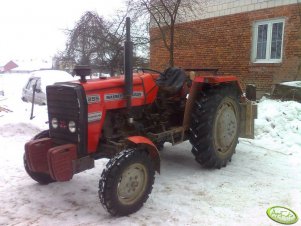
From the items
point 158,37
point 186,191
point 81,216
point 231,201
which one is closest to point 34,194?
point 81,216

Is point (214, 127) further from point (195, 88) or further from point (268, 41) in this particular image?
point (268, 41)

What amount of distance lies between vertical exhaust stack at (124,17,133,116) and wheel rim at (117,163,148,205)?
0.84 meters

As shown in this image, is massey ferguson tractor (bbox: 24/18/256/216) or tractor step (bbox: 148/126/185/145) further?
tractor step (bbox: 148/126/185/145)

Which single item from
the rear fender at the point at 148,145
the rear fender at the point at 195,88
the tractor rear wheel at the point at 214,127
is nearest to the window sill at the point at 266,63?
the tractor rear wheel at the point at 214,127

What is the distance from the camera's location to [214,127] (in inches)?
206

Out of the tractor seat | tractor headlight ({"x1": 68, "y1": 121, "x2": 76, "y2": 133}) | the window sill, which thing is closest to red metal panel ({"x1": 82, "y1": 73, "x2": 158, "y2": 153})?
tractor headlight ({"x1": 68, "y1": 121, "x2": 76, "y2": 133})

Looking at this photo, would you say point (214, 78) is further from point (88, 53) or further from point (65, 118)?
point (88, 53)

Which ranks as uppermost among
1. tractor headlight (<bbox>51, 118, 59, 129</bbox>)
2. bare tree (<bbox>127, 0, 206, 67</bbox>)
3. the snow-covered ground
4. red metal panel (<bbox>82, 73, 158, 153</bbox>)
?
bare tree (<bbox>127, 0, 206, 67</bbox>)

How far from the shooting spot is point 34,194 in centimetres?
447

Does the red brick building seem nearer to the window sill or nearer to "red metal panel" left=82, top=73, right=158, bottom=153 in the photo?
the window sill

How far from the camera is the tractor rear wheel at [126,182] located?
368 cm

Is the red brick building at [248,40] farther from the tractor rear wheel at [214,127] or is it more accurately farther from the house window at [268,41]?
the tractor rear wheel at [214,127]

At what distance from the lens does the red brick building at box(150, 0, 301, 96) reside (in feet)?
32.9

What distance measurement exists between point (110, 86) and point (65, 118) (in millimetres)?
625
